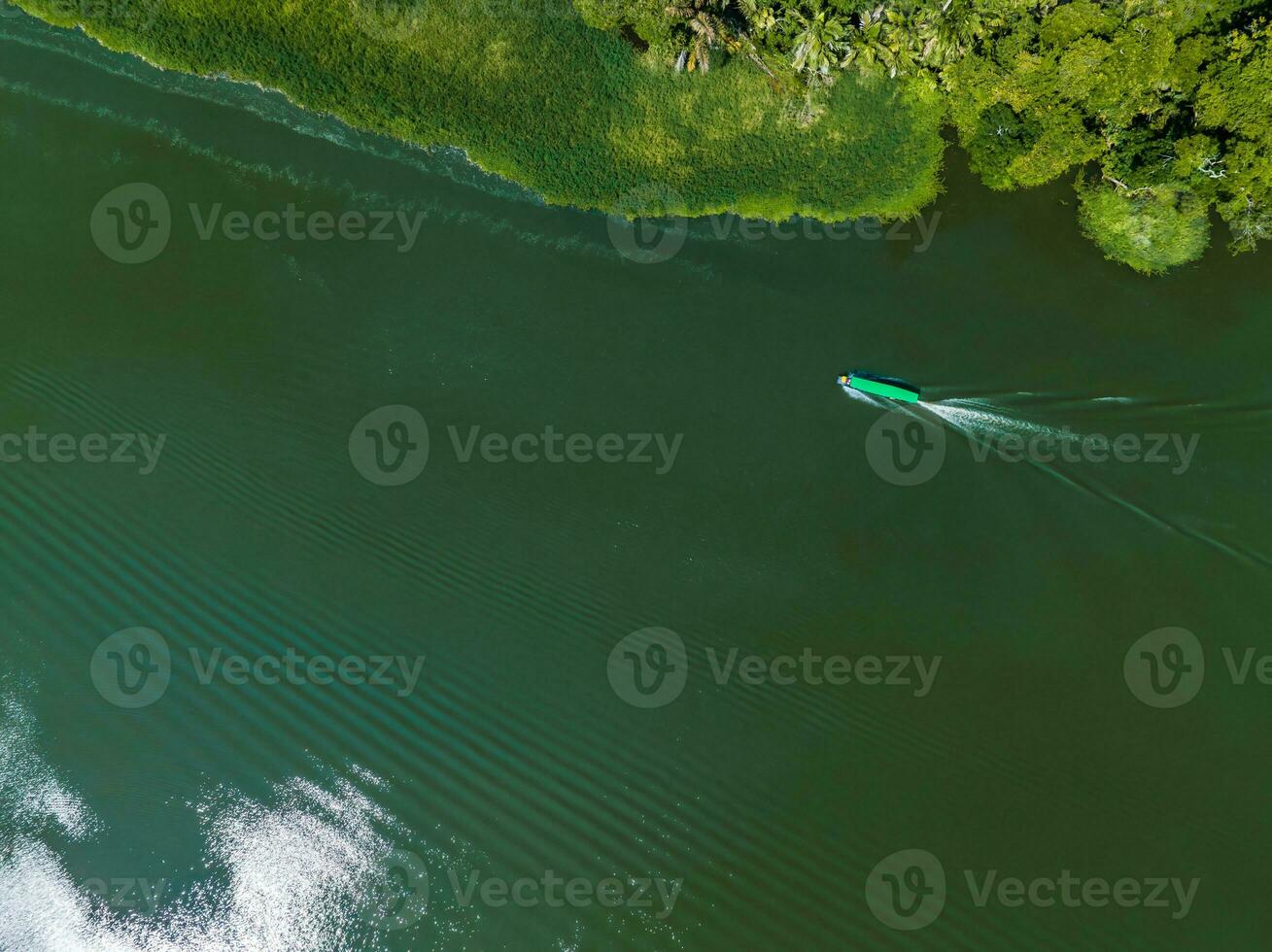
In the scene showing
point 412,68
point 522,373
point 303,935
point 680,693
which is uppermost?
point 412,68

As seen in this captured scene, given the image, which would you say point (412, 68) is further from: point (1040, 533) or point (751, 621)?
point (1040, 533)

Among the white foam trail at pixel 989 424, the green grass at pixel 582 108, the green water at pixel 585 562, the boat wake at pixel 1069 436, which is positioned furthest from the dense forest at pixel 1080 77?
the white foam trail at pixel 989 424

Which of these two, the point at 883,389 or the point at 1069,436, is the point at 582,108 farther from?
the point at 1069,436

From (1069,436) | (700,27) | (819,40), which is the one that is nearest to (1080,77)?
(819,40)

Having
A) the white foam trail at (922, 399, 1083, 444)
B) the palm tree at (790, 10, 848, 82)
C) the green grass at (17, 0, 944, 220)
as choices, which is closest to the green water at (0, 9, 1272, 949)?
the white foam trail at (922, 399, 1083, 444)

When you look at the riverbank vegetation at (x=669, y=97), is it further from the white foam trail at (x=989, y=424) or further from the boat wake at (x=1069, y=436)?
the white foam trail at (x=989, y=424)

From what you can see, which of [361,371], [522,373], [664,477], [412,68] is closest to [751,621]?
[664,477]
